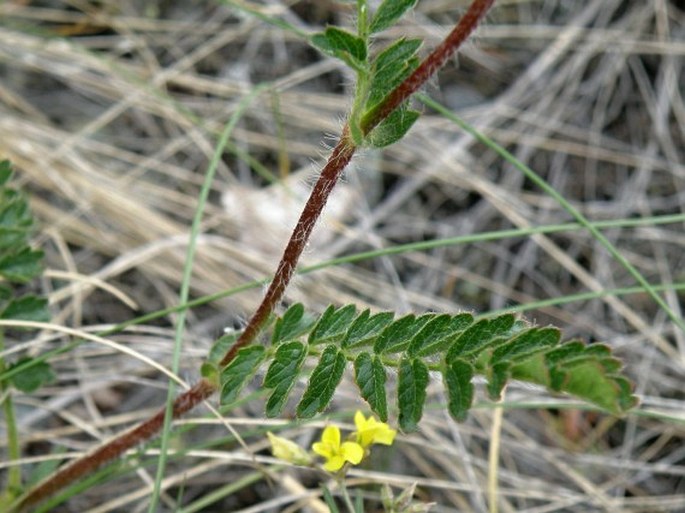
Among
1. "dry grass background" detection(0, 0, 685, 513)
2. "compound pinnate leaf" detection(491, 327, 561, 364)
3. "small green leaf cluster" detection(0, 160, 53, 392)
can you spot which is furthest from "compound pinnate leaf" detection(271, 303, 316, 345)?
"dry grass background" detection(0, 0, 685, 513)

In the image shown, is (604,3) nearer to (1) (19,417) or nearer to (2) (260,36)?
(2) (260,36)

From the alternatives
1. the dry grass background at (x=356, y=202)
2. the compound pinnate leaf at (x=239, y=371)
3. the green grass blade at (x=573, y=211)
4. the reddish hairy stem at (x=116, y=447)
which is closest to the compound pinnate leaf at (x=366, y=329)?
the compound pinnate leaf at (x=239, y=371)

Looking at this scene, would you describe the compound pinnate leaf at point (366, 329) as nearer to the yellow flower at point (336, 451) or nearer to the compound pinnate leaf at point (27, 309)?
the yellow flower at point (336, 451)

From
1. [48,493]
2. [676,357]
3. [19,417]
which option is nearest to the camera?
[48,493]

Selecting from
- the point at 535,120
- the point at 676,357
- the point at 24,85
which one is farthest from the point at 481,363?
the point at 24,85

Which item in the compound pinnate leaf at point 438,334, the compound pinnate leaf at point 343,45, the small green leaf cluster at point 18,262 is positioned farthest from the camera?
the small green leaf cluster at point 18,262
